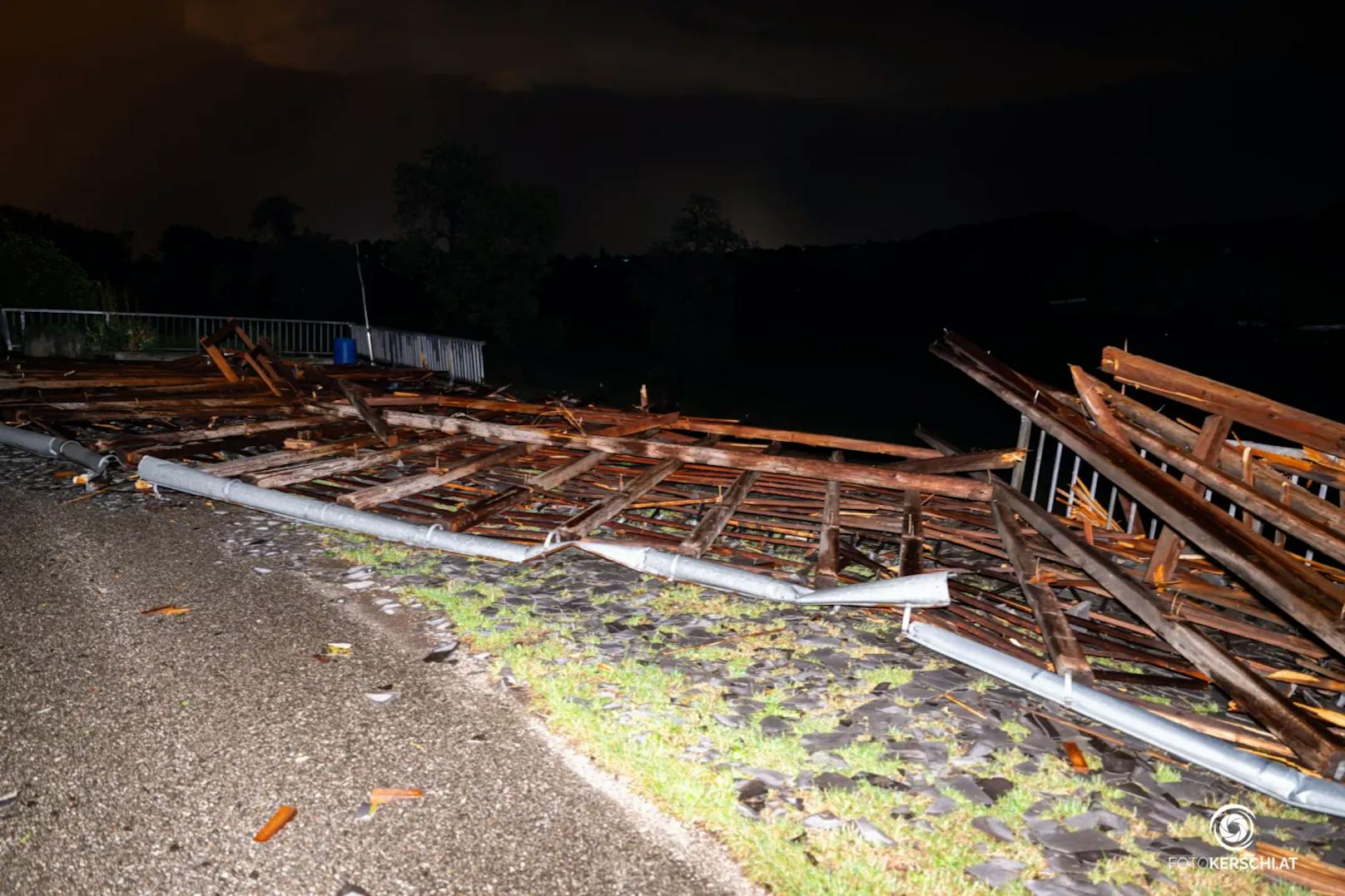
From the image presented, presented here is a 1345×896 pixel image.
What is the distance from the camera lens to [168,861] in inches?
109

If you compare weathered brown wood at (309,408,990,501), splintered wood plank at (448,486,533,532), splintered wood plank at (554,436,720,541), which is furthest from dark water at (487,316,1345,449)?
splintered wood plank at (448,486,533,532)

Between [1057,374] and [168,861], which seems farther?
[1057,374]

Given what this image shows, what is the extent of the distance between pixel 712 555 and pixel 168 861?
403 cm

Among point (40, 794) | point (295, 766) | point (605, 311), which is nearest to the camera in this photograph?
point (40, 794)

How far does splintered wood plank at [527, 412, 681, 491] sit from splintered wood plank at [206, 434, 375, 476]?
243 centimetres

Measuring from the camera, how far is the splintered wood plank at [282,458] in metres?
7.13

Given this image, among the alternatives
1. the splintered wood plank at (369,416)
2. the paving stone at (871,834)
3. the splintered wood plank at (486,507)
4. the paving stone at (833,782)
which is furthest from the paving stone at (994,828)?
the splintered wood plank at (369,416)

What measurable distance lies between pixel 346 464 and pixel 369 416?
2.07m

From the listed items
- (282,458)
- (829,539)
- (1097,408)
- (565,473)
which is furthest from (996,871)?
(282,458)

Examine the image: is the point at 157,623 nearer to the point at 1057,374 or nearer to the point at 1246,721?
the point at 1246,721

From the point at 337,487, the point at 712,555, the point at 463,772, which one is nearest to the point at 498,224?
the point at 337,487

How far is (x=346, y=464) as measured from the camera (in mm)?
7594

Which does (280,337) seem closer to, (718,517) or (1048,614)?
(718,517)

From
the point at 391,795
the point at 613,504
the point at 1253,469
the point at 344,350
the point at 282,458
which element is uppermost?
the point at 344,350
